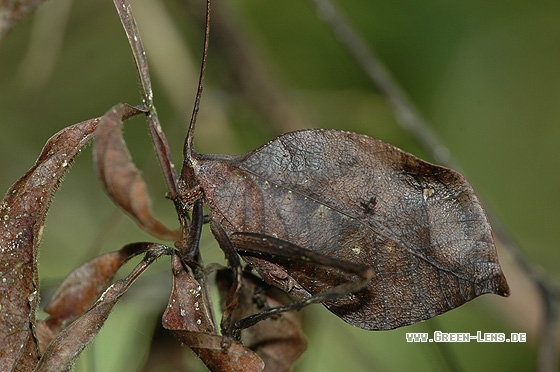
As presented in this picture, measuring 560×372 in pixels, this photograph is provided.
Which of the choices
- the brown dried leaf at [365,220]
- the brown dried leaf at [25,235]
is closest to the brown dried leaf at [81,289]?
the brown dried leaf at [25,235]

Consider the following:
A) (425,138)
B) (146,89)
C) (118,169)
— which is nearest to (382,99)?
(425,138)

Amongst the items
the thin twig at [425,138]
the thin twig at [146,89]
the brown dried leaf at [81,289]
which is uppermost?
the thin twig at [425,138]

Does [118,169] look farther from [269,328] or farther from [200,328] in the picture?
[269,328]

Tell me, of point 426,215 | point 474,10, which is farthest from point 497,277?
point 474,10

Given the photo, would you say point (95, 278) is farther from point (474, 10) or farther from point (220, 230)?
point (474, 10)

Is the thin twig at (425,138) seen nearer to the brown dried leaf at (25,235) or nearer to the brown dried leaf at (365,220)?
the brown dried leaf at (365,220)
